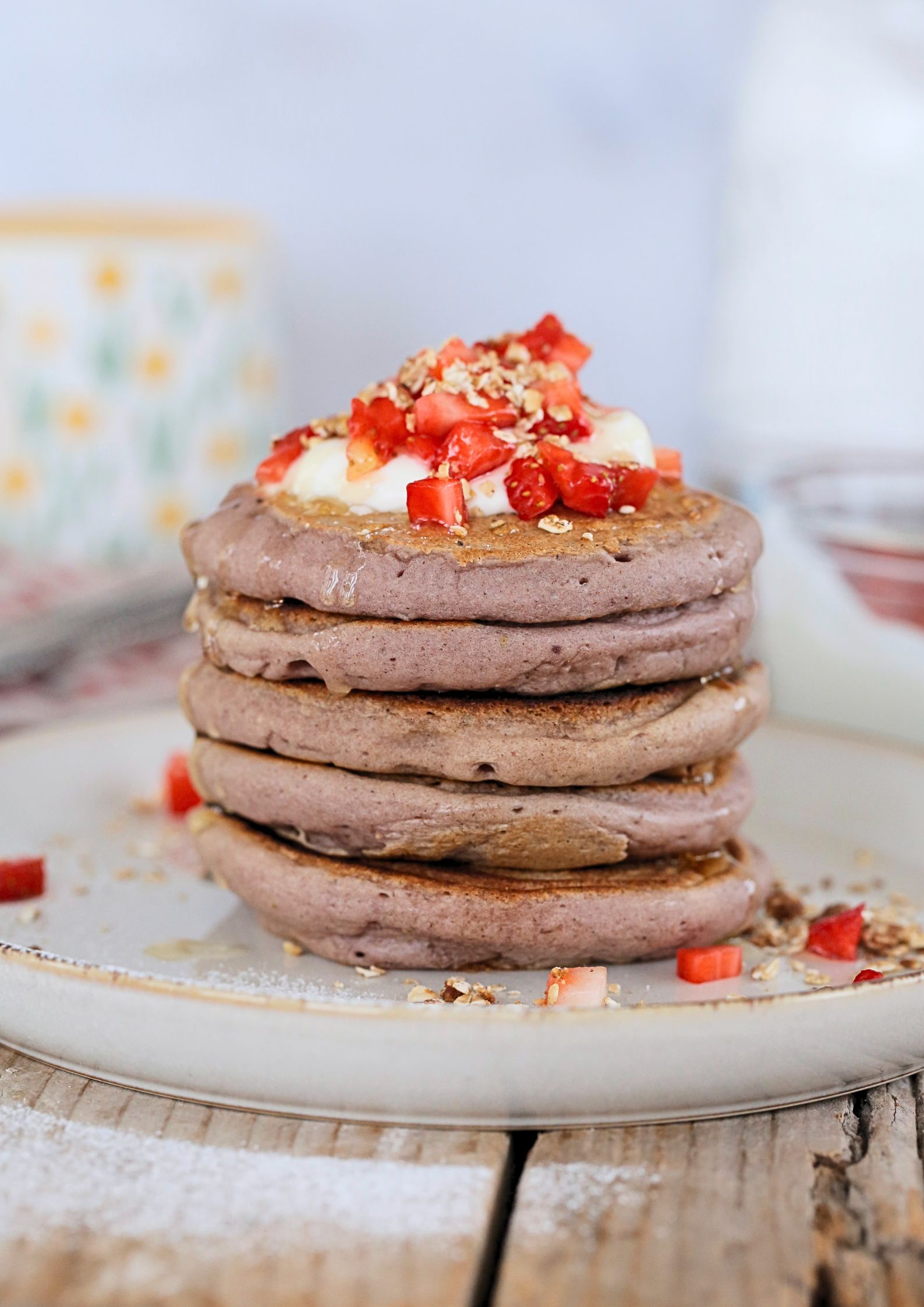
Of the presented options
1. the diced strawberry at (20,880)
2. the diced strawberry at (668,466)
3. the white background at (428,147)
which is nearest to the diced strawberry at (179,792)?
the diced strawberry at (20,880)

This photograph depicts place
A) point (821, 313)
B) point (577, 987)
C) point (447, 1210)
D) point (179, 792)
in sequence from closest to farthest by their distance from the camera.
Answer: point (447, 1210)
point (577, 987)
point (179, 792)
point (821, 313)

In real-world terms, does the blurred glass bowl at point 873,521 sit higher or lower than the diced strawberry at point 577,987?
higher

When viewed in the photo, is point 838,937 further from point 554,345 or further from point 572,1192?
point 554,345

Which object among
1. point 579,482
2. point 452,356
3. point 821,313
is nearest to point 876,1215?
point 579,482

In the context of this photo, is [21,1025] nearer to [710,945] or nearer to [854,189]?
[710,945]

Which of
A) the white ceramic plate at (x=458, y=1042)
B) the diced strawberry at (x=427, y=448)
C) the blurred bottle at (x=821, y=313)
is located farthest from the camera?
the blurred bottle at (x=821, y=313)

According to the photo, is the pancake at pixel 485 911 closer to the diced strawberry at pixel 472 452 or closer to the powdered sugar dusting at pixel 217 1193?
the powdered sugar dusting at pixel 217 1193
